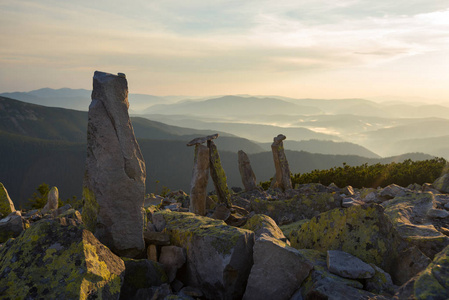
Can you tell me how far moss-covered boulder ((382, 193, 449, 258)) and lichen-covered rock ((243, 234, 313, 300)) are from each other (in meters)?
2.67

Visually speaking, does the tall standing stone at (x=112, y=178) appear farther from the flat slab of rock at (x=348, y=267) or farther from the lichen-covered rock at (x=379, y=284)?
the lichen-covered rock at (x=379, y=284)

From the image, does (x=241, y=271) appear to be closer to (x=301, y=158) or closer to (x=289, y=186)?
(x=289, y=186)

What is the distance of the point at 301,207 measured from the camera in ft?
41.3

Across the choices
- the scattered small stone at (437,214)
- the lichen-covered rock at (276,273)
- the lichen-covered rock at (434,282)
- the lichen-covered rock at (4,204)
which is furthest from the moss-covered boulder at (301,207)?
the lichen-covered rock at (4,204)

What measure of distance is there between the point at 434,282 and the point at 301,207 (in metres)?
9.08

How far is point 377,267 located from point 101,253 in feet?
14.8

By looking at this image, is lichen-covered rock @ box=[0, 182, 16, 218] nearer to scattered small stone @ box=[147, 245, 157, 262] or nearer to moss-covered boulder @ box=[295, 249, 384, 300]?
scattered small stone @ box=[147, 245, 157, 262]

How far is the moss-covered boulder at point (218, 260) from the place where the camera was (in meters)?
5.73

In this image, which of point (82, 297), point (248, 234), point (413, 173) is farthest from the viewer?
point (413, 173)

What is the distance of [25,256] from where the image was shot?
16.7 feet

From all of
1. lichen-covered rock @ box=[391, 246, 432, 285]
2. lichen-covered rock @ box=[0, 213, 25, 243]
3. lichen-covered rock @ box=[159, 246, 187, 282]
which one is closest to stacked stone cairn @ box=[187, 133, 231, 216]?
lichen-covered rock @ box=[0, 213, 25, 243]

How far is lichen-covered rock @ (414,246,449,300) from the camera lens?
3.42 meters

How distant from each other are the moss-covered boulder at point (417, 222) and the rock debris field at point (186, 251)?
3cm

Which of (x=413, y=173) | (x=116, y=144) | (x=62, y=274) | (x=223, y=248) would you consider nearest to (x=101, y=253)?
(x=62, y=274)
